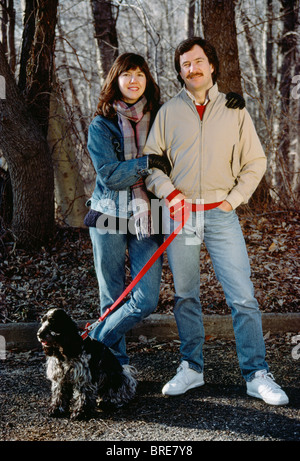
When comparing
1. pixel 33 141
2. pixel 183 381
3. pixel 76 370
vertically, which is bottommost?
pixel 183 381

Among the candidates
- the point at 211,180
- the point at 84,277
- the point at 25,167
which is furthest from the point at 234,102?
the point at 25,167

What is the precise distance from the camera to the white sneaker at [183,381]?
11.8ft

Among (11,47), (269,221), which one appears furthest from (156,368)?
(11,47)

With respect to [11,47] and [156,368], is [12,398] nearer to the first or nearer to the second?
[156,368]

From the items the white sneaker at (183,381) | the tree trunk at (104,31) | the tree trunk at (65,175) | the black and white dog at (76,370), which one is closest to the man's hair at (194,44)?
the black and white dog at (76,370)

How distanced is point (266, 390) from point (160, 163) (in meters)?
1.75

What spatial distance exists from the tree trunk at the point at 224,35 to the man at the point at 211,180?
3.55 m

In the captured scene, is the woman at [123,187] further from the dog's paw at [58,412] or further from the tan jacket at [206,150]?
the dog's paw at [58,412]

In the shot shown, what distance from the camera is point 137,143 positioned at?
3.48 meters

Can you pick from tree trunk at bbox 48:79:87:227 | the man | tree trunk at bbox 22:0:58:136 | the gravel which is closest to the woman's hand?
the man

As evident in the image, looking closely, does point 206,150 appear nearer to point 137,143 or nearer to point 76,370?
point 137,143
